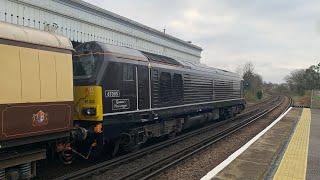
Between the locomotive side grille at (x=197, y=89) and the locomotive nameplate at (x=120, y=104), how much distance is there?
4808 mm

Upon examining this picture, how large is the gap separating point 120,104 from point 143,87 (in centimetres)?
147

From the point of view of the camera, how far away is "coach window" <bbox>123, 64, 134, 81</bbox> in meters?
11.2

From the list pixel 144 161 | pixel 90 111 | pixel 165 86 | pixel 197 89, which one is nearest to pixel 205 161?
pixel 144 161

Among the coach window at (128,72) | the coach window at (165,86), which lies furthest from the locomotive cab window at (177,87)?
the coach window at (128,72)

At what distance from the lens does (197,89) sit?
56.8ft

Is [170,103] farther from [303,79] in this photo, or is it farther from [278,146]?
[303,79]

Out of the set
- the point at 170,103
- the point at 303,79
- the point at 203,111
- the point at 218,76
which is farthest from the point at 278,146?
the point at 303,79

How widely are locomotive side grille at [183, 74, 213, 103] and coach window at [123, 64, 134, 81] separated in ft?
15.0

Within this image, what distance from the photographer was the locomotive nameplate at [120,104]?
10688mm

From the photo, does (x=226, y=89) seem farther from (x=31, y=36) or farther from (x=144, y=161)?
(x=31, y=36)

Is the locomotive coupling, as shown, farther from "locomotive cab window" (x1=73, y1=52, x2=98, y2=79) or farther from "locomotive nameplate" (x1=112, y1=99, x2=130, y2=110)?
"locomotive cab window" (x1=73, y1=52, x2=98, y2=79)

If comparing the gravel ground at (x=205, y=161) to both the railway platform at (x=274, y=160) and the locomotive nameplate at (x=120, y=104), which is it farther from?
the locomotive nameplate at (x=120, y=104)

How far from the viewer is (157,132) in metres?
13.9

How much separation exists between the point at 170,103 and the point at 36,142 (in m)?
7.14
